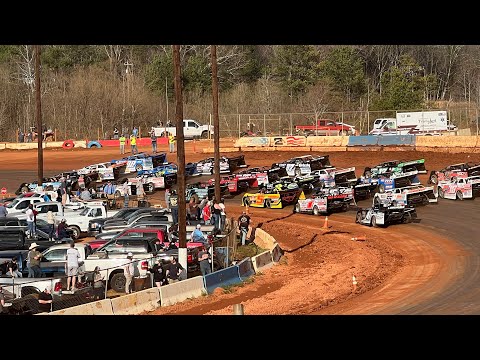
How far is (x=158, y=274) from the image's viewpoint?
2227 centimetres

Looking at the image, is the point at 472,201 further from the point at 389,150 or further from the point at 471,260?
the point at 389,150

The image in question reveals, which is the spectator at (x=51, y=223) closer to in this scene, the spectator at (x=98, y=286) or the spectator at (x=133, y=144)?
the spectator at (x=98, y=286)

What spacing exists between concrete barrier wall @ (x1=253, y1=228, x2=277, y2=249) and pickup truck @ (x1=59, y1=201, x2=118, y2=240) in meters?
6.45

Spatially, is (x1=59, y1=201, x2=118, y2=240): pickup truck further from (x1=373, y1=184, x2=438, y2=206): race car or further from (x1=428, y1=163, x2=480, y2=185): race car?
(x1=428, y1=163, x2=480, y2=185): race car

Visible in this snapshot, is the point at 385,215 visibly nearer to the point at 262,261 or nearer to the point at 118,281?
the point at 262,261

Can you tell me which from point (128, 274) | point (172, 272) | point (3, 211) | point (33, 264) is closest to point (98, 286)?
point (128, 274)

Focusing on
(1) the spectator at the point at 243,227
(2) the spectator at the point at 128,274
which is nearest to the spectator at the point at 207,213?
(1) the spectator at the point at 243,227

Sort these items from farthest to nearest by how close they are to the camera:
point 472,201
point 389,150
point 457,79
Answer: point 457,79, point 389,150, point 472,201

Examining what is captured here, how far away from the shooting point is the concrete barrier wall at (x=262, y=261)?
2617cm

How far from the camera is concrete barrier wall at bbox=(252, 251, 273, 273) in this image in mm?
26172
